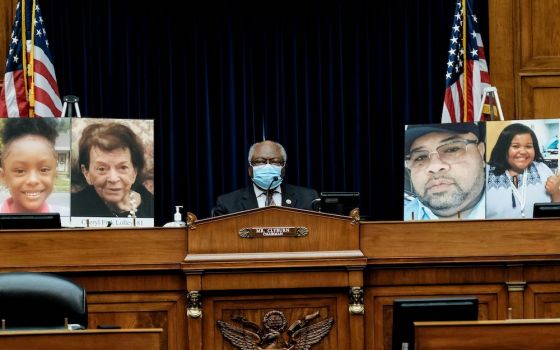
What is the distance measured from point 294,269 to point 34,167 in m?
2.68

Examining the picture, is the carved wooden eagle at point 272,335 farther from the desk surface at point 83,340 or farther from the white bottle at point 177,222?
the desk surface at point 83,340

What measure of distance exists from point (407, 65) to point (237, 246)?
409 cm

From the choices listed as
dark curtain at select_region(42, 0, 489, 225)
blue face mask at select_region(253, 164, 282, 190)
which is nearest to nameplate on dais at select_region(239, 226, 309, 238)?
blue face mask at select_region(253, 164, 282, 190)

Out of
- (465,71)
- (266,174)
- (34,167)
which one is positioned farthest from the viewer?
(465,71)

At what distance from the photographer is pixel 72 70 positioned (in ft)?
30.3

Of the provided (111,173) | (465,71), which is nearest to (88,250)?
(111,173)

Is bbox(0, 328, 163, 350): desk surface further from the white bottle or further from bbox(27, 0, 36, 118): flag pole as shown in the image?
bbox(27, 0, 36, 118): flag pole

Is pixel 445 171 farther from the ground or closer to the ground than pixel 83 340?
farther from the ground

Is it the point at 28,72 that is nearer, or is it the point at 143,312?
the point at 143,312

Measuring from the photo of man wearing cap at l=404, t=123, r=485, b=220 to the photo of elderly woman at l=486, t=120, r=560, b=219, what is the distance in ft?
0.29

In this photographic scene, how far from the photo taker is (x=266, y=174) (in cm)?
737

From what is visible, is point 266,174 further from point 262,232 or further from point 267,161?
point 262,232

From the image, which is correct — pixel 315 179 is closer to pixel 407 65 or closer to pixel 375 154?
pixel 375 154

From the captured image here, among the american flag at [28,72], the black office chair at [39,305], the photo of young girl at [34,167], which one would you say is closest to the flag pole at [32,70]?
the american flag at [28,72]
